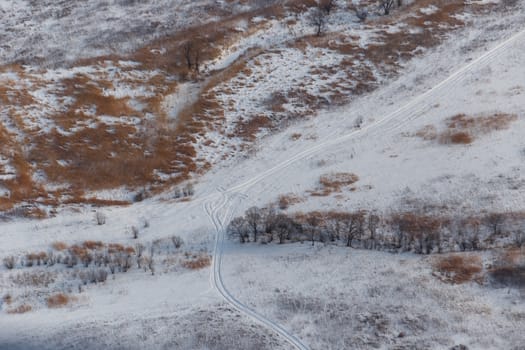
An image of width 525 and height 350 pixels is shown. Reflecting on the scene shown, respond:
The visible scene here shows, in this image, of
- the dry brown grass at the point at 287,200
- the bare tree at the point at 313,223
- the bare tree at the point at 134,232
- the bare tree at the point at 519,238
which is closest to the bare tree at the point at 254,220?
the dry brown grass at the point at 287,200

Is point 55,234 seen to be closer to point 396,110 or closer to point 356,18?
point 396,110

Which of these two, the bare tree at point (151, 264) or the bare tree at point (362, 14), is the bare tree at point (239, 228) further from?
the bare tree at point (362, 14)

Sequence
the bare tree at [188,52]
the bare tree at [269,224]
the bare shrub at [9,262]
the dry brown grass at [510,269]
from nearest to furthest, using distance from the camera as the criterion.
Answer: the dry brown grass at [510,269] < the bare shrub at [9,262] < the bare tree at [269,224] < the bare tree at [188,52]

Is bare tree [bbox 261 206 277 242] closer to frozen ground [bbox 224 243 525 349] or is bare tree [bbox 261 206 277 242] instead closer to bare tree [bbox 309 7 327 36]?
frozen ground [bbox 224 243 525 349]

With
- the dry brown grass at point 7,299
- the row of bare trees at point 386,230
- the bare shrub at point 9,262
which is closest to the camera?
the dry brown grass at point 7,299

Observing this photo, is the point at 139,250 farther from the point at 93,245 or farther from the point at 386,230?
the point at 386,230

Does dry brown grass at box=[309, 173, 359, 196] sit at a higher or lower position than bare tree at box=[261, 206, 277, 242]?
higher

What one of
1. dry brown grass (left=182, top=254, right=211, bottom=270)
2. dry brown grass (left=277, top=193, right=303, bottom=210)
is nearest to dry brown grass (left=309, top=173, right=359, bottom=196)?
dry brown grass (left=277, top=193, right=303, bottom=210)
